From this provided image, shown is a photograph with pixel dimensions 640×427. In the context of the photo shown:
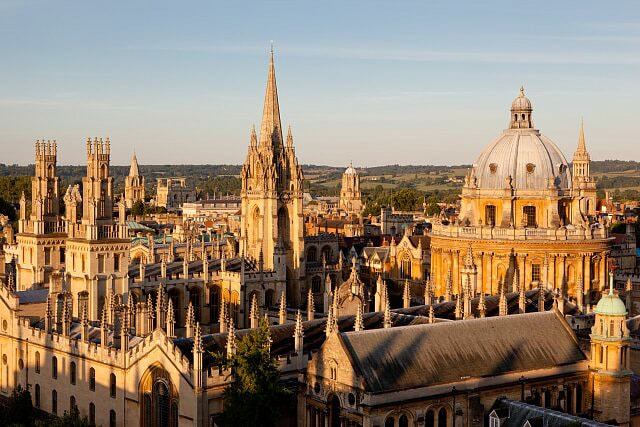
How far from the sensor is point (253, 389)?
41062mm

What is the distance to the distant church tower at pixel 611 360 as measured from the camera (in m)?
42.3

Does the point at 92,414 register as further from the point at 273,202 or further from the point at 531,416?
the point at 273,202

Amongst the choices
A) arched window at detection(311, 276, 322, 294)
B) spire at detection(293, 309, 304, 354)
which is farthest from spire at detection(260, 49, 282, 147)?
spire at detection(293, 309, 304, 354)

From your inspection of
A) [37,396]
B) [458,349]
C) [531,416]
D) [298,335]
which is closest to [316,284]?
[37,396]

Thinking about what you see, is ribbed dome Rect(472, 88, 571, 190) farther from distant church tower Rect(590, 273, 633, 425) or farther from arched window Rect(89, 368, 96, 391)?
arched window Rect(89, 368, 96, 391)

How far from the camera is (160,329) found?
44531 millimetres

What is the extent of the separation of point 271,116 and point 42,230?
2400cm

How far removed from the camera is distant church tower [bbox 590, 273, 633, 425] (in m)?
42.3

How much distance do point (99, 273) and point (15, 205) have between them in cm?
10932

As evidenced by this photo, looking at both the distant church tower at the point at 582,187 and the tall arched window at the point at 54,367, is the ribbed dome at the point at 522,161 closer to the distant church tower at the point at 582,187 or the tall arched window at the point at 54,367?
the distant church tower at the point at 582,187

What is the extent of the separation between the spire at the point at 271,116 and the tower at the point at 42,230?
19150 mm

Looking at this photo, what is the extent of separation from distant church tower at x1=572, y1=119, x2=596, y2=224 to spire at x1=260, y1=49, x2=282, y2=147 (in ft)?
80.4

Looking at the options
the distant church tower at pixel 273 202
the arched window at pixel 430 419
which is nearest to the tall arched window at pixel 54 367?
the arched window at pixel 430 419

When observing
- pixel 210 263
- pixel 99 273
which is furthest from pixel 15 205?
pixel 99 273
